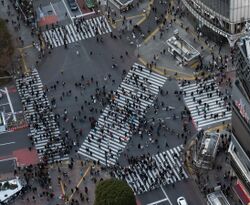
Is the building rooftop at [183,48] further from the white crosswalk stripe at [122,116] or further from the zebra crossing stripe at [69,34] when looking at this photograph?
the zebra crossing stripe at [69,34]

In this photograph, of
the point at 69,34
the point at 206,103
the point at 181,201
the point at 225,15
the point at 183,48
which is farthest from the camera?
the point at 69,34

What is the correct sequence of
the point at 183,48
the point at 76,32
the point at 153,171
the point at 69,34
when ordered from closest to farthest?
the point at 153,171
the point at 183,48
the point at 69,34
the point at 76,32

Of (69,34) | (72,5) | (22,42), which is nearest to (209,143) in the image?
(69,34)

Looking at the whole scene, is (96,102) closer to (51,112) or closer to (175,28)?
(51,112)

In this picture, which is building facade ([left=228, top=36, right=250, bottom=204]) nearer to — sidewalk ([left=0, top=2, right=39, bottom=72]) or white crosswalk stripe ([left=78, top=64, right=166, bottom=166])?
white crosswalk stripe ([left=78, top=64, right=166, bottom=166])

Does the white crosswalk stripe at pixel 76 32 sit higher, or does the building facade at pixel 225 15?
the white crosswalk stripe at pixel 76 32

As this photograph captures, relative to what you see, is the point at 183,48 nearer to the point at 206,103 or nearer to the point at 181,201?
the point at 206,103

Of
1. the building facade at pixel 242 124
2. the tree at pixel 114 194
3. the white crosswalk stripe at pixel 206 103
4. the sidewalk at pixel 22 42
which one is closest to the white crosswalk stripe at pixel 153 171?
the white crosswalk stripe at pixel 206 103
